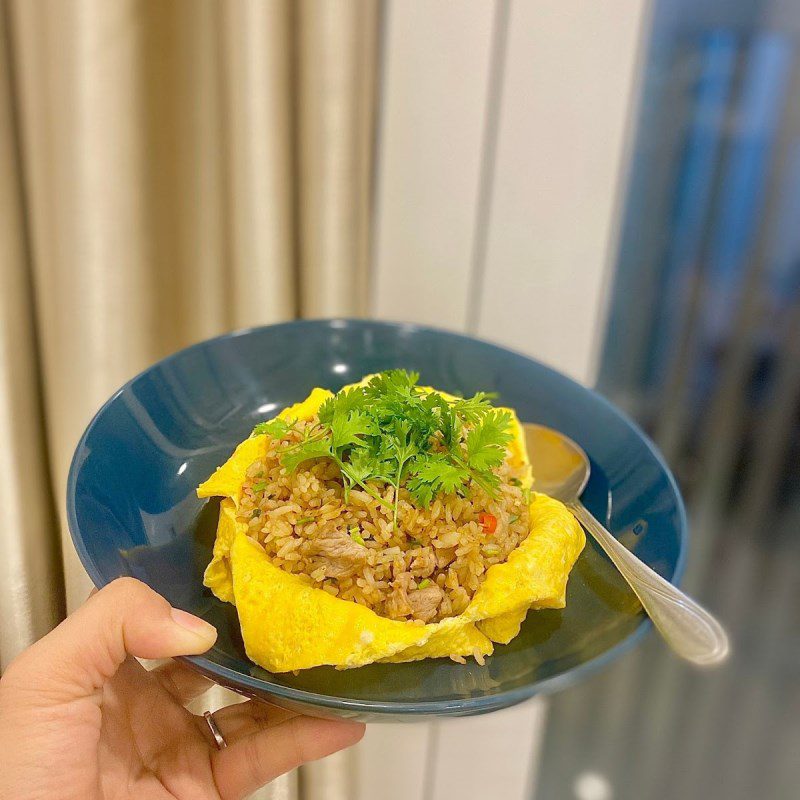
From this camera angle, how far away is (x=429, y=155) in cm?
152

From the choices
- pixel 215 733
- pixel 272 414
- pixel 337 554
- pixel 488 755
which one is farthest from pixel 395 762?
pixel 337 554

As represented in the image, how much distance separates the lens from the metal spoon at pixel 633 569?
70cm

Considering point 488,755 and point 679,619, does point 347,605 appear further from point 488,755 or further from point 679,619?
point 488,755

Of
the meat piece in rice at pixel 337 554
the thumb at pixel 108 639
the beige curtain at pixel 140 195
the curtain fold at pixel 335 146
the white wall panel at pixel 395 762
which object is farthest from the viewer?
the white wall panel at pixel 395 762

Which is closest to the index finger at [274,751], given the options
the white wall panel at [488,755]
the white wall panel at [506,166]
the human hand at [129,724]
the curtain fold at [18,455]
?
the human hand at [129,724]

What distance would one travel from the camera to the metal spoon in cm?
70

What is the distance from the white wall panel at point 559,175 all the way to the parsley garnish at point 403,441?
2.32 feet

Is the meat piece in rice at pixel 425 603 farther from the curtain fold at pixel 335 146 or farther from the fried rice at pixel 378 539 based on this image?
the curtain fold at pixel 335 146

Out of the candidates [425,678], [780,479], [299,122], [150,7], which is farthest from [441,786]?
[150,7]

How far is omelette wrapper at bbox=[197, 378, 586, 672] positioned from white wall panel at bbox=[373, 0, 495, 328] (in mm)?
835

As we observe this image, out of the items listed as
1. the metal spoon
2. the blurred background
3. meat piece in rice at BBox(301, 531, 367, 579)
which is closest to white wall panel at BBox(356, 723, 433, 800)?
the blurred background

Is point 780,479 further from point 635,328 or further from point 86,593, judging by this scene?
point 86,593

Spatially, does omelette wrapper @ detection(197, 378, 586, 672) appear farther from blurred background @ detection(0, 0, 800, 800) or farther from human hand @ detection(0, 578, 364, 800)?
blurred background @ detection(0, 0, 800, 800)

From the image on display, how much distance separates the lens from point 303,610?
2.49 feet
